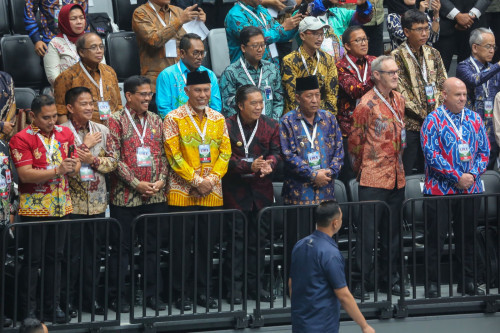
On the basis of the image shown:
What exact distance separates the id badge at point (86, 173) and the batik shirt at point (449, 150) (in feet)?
9.44

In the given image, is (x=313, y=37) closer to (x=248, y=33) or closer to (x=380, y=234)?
(x=248, y=33)

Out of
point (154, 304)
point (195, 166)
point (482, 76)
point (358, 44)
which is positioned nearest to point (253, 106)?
point (195, 166)

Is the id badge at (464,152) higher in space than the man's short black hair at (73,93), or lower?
lower

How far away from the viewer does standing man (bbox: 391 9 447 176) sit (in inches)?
359

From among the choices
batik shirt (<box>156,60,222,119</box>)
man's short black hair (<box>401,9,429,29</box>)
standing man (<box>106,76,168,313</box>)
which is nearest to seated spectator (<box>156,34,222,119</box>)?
batik shirt (<box>156,60,222,119</box>)

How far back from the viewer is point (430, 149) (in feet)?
26.8

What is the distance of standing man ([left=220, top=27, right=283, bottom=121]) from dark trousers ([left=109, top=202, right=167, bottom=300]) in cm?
145

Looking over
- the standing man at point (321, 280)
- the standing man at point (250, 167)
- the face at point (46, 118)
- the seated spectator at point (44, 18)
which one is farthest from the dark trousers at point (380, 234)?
the seated spectator at point (44, 18)

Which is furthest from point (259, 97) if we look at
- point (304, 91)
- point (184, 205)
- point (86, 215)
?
point (86, 215)

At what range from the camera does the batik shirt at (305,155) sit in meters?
8.03

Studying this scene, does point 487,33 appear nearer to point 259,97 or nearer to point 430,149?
point 430,149

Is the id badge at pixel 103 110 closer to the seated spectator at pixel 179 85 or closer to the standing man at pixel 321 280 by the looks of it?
the seated spectator at pixel 179 85

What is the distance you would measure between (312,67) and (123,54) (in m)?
2.32

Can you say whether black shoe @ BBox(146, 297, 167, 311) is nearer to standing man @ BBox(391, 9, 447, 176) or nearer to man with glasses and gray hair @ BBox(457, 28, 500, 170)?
standing man @ BBox(391, 9, 447, 176)
